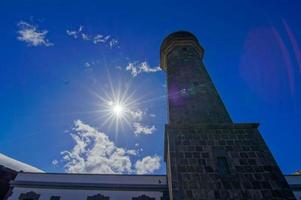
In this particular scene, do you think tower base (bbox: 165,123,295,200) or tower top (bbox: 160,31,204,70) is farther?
tower top (bbox: 160,31,204,70)

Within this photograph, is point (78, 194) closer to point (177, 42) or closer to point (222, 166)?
point (222, 166)

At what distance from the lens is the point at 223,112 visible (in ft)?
23.4

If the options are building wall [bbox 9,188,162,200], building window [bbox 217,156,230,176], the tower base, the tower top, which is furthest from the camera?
building wall [bbox 9,188,162,200]

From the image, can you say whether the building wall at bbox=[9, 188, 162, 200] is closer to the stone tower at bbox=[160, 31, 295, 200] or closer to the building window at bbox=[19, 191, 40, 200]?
the building window at bbox=[19, 191, 40, 200]

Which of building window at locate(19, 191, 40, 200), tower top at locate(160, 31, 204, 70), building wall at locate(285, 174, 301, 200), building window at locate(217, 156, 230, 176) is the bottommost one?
building window at locate(217, 156, 230, 176)

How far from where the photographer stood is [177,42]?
10312 mm

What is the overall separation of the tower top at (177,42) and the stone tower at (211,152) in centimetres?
275

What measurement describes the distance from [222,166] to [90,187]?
9.49 m

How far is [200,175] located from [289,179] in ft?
34.2

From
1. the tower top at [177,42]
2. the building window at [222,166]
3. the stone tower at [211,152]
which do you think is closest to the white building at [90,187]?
the stone tower at [211,152]

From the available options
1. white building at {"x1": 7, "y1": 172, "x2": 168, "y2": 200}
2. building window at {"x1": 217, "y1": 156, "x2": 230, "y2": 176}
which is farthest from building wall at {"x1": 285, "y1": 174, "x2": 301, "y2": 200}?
building window at {"x1": 217, "y1": 156, "x2": 230, "y2": 176}

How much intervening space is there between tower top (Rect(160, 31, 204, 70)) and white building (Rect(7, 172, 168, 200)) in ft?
25.5

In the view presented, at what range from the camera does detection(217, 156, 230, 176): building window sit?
17.4ft

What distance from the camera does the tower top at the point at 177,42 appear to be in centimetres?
1031
